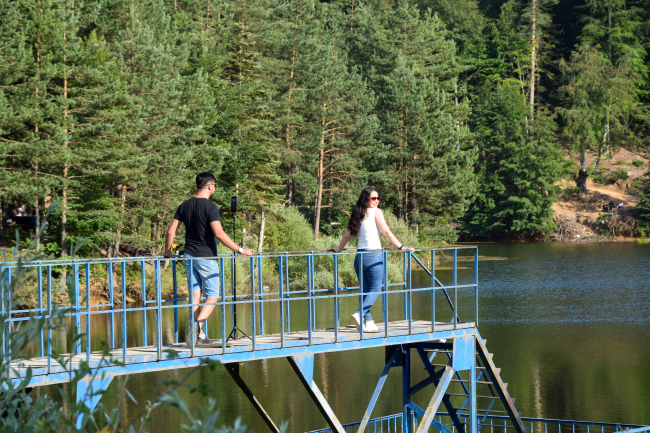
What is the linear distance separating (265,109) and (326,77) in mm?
7358

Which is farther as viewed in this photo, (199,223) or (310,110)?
(310,110)

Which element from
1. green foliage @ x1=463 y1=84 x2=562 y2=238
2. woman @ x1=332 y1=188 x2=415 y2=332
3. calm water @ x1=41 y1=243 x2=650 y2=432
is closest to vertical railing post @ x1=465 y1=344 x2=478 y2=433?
woman @ x1=332 y1=188 x2=415 y2=332

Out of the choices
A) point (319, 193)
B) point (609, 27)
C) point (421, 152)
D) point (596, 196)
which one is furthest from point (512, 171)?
point (319, 193)

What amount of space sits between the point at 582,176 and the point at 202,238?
63.0 m

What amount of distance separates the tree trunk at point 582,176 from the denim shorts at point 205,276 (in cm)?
6234

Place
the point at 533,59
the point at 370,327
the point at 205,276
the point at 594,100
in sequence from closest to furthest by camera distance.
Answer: the point at 205,276, the point at 370,327, the point at 594,100, the point at 533,59

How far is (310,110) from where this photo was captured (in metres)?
48.4

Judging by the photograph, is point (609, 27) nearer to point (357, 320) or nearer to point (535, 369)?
point (535, 369)

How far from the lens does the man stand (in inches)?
300

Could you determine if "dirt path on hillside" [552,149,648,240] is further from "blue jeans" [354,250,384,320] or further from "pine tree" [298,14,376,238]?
"blue jeans" [354,250,384,320]

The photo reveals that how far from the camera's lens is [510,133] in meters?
65.1

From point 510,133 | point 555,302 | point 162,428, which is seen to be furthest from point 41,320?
point 510,133

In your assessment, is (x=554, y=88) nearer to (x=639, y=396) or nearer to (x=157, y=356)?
(x=639, y=396)

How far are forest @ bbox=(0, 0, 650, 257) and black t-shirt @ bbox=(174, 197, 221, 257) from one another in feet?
46.1
